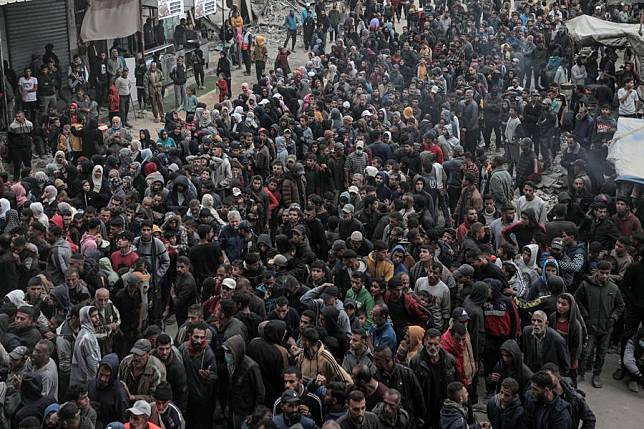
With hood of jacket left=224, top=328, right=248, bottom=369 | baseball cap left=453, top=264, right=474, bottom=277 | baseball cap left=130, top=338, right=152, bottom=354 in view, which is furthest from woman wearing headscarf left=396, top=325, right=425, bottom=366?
baseball cap left=130, top=338, right=152, bottom=354

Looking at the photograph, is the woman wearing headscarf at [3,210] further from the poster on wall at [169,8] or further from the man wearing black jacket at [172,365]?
the poster on wall at [169,8]

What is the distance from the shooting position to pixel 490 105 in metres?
19.5

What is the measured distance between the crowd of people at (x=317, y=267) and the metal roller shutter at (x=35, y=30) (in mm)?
1136

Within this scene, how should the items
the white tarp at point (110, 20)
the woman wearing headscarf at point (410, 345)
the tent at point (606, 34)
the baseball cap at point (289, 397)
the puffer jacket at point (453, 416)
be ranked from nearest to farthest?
the baseball cap at point (289, 397) → the puffer jacket at point (453, 416) → the woman wearing headscarf at point (410, 345) → the white tarp at point (110, 20) → the tent at point (606, 34)

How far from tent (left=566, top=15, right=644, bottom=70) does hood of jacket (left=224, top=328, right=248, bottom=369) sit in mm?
16525

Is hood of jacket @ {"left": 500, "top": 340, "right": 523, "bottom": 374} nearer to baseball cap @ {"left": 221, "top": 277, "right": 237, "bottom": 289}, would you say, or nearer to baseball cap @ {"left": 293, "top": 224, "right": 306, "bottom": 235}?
baseball cap @ {"left": 221, "top": 277, "right": 237, "bottom": 289}

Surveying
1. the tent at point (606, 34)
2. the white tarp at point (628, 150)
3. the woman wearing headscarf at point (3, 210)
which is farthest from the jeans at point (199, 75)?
the woman wearing headscarf at point (3, 210)

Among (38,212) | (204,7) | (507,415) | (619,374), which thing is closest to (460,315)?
(507,415)

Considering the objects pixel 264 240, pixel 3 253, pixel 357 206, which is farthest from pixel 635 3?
pixel 3 253

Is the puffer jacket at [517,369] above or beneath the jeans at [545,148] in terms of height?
above

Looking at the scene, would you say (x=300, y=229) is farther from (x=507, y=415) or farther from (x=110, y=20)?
(x=110, y=20)

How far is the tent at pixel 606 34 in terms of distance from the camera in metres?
22.4

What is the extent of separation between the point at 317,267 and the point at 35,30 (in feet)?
44.3

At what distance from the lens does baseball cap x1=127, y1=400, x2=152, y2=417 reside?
284 inches
